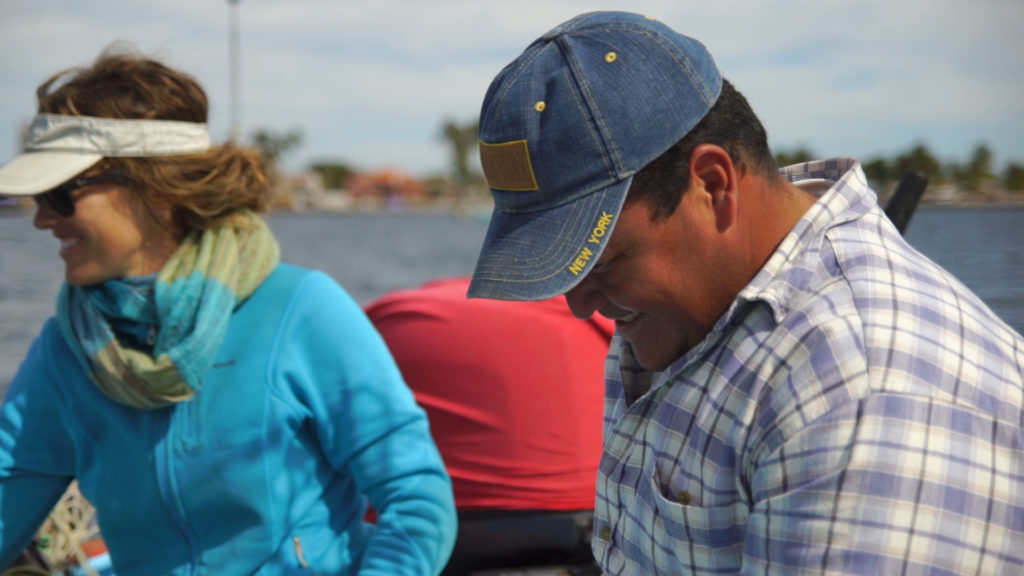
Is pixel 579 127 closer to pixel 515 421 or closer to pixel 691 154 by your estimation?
pixel 691 154

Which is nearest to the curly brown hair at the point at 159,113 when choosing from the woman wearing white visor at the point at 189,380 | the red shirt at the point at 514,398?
the woman wearing white visor at the point at 189,380

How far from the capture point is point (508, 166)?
46.8 inches

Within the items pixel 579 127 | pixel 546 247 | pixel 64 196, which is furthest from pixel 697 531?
pixel 64 196

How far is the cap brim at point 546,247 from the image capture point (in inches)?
43.9

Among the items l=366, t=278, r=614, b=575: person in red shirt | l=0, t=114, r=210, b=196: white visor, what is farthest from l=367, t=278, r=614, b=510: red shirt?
l=0, t=114, r=210, b=196: white visor

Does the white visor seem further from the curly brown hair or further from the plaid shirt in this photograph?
the plaid shirt

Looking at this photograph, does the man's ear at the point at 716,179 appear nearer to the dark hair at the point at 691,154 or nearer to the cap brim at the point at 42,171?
the dark hair at the point at 691,154

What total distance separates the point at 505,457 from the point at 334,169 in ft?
403

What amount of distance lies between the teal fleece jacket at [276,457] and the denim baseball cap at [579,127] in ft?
3.38

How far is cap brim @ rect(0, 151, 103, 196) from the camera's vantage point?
6.91 ft

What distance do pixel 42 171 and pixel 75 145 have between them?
0.10 meters

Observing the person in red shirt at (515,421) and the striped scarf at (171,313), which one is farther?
the person in red shirt at (515,421)

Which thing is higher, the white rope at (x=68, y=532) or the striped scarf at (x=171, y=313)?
the striped scarf at (x=171, y=313)

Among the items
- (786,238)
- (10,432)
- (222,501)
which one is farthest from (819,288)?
(10,432)
